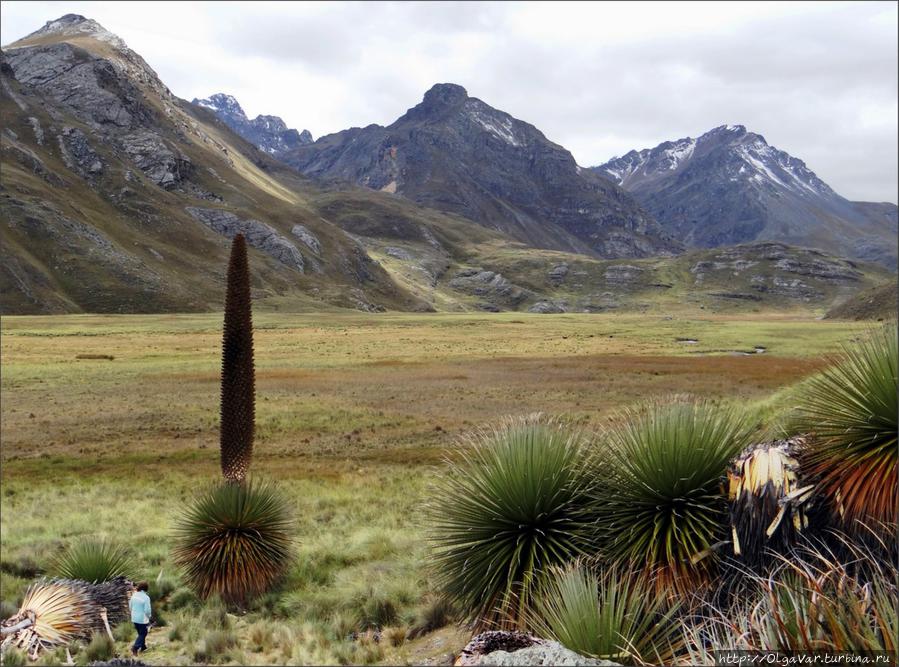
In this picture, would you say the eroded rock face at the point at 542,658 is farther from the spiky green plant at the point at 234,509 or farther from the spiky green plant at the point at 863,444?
the spiky green plant at the point at 234,509

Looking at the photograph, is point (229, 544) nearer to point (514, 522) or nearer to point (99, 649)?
point (99, 649)

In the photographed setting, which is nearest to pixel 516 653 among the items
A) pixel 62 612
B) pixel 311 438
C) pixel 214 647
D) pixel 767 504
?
pixel 767 504

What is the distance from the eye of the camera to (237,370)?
11.8 meters

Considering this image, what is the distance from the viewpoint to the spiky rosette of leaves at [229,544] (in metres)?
11.9

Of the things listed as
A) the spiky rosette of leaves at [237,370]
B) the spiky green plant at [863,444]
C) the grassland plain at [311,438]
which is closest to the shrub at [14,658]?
the grassland plain at [311,438]

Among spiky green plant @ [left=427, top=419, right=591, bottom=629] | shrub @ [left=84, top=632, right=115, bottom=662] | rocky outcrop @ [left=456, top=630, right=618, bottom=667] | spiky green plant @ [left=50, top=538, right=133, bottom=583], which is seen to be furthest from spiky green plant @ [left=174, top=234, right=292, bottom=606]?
rocky outcrop @ [left=456, top=630, right=618, bottom=667]

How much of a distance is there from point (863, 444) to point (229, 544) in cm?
1067

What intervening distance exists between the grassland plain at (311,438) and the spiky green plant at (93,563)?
2.91ft

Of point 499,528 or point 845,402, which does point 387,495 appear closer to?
point 499,528

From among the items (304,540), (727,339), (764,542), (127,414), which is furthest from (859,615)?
(727,339)

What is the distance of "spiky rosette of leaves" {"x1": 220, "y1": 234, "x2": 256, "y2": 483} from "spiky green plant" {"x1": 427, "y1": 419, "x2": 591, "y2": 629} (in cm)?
554

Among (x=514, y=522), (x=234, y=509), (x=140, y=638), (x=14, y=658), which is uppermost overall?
(x=514, y=522)

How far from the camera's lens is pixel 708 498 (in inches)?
268

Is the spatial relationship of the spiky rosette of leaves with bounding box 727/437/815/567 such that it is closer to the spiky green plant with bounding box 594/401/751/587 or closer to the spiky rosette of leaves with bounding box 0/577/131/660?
the spiky green plant with bounding box 594/401/751/587
